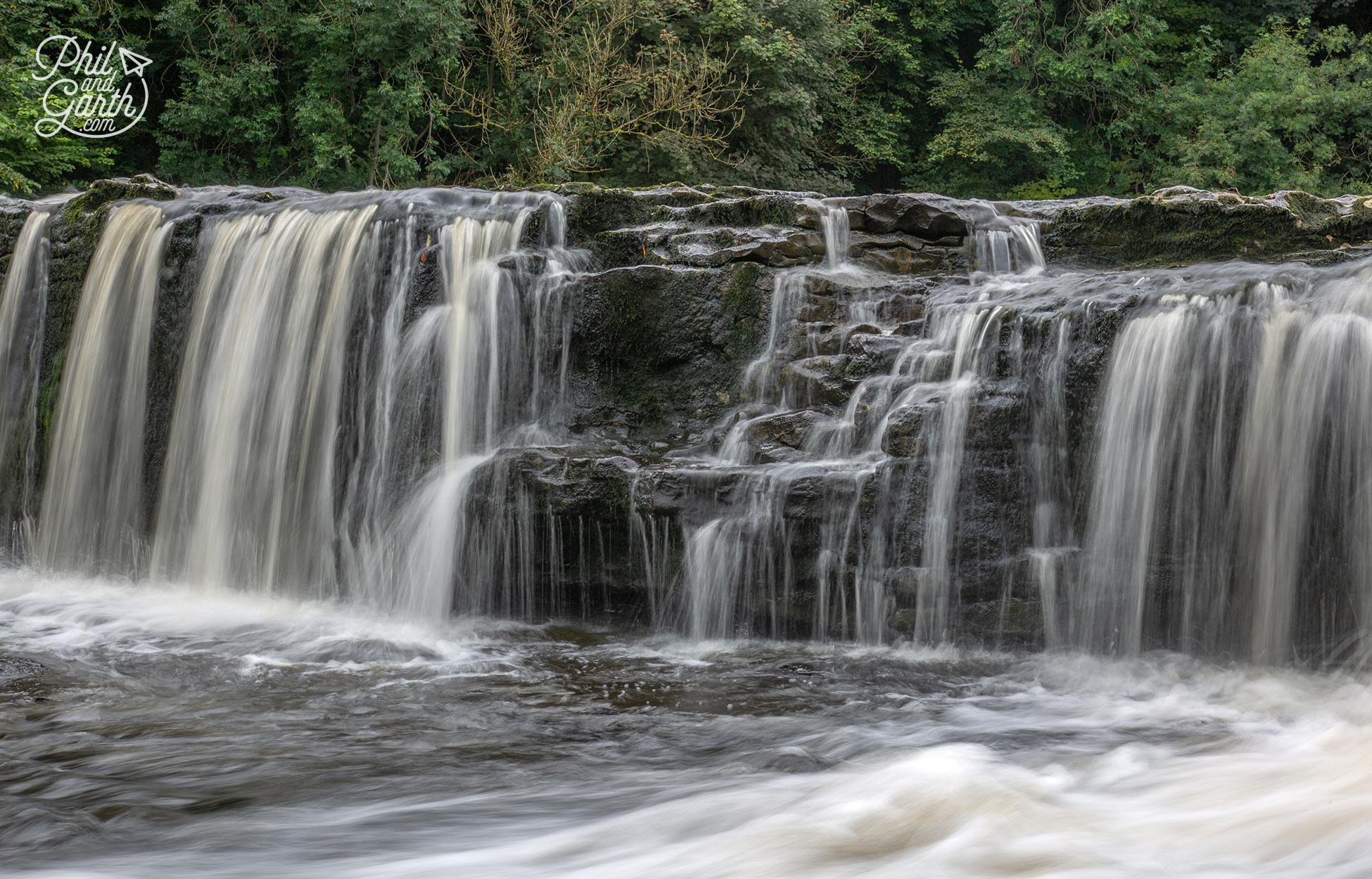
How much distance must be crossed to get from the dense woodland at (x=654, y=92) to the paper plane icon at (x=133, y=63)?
0.29m

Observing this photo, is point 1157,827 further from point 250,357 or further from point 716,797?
point 250,357

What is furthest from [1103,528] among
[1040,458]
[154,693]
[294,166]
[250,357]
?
[294,166]

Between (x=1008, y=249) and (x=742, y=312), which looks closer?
(x=742, y=312)

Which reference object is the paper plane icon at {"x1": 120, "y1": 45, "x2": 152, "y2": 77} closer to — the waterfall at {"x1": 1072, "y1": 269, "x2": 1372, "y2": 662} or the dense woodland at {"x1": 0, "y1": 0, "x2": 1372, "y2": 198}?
the dense woodland at {"x1": 0, "y1": 0, "x2": 1372, "y2": 198}

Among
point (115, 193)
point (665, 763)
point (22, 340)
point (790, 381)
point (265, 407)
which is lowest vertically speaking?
point (665, 763)

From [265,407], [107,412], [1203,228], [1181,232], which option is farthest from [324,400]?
[1203,228]

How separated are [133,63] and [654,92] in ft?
29.5

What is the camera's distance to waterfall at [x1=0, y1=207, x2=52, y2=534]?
10.1 meters

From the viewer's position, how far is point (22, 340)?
10414 mm

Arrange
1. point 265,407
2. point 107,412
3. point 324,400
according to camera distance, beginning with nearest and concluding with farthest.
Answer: point 324,400 < point 265,407 < point 107,412

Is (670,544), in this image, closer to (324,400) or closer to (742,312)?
(742,312)

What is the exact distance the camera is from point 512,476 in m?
7.38

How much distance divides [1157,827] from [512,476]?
4.32 m

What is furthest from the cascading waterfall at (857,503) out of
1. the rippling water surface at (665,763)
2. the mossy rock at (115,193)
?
the mossy rock at (115,193)
